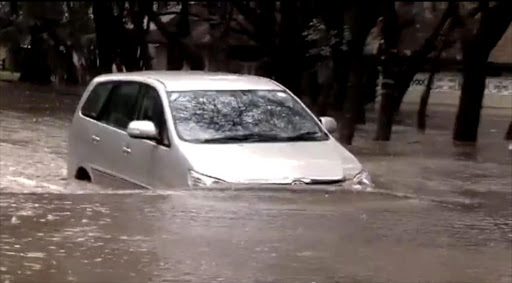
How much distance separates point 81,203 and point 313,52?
15.0m

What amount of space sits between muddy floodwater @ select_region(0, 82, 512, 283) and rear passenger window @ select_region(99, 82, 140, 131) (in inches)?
28.0

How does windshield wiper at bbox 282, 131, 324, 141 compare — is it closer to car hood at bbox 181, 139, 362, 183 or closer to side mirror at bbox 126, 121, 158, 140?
car hood at bbox 181, 139, 362, 183

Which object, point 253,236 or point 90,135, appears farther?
point 90,135

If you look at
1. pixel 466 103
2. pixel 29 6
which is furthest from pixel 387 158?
pixel 29 6

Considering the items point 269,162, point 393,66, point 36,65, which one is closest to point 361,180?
point 269,162

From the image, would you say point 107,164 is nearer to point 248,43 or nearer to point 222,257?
point 222,257

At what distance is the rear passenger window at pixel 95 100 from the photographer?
1122 cm

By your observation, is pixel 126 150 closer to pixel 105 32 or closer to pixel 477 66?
pixel 477 66

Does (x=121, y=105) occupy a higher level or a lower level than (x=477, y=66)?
higher

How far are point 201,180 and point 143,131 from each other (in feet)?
3.39

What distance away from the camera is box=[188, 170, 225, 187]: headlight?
8.63 m

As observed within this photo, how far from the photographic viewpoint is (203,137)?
9.38 meters

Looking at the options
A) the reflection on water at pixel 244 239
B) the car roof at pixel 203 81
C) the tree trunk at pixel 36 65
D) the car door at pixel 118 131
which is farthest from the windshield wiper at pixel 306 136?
the tree trunk at pixel 36 65

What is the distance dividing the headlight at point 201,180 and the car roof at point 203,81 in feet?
4.97
